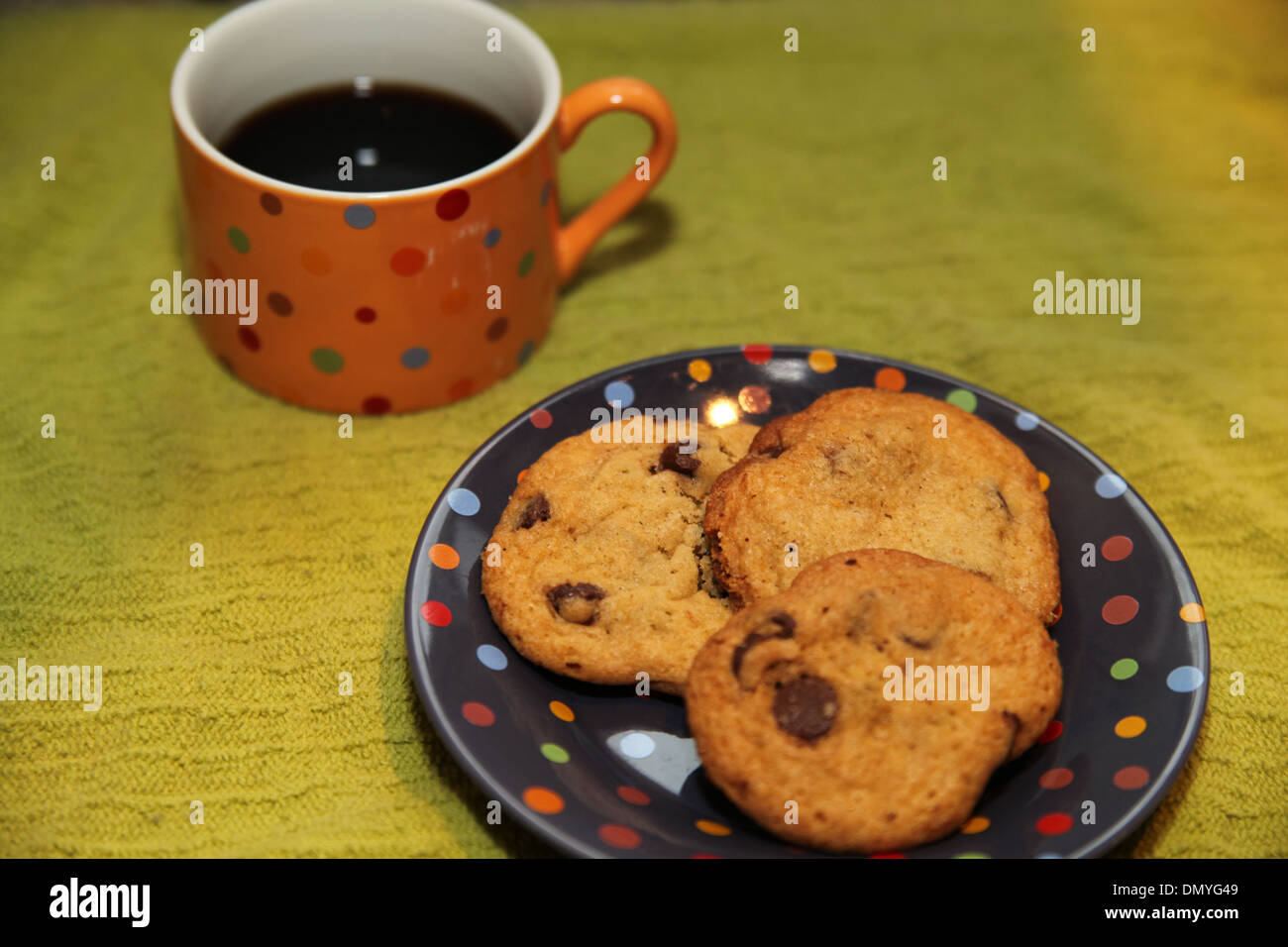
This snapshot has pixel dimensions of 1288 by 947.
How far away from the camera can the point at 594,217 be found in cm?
141

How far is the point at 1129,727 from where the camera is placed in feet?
3.09

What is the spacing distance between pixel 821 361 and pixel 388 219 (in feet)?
1.42

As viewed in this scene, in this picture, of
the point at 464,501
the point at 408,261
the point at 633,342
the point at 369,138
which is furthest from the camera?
the point at 633,342

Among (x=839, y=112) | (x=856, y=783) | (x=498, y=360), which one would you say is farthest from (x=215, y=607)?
(x=839, y=112)

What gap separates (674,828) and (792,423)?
38cm

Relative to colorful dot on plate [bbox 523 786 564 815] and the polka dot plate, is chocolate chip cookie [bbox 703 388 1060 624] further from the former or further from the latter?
colorful dot on plate [bbox 523 786 564 815]

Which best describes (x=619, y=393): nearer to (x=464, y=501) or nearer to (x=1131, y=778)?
(x=464, y=501)

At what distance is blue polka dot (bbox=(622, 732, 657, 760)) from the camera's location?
97cm

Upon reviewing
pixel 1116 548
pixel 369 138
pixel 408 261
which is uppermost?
pixel 369 138

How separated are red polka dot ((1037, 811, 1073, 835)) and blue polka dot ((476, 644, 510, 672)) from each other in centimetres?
42

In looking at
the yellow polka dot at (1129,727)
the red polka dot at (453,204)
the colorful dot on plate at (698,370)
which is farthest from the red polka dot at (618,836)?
the red polka dot at (453,204)

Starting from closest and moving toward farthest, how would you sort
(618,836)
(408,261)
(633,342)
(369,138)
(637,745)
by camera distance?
(618,836)
(637,745)
(408,261)
(369,138)
(633,342)

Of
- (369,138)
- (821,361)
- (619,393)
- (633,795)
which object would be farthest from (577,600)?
(369,138)

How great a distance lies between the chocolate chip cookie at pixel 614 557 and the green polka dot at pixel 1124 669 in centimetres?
31
